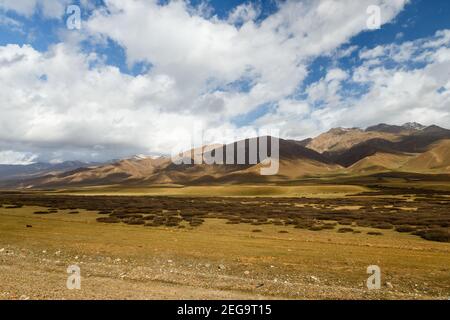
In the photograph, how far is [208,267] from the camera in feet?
67.7

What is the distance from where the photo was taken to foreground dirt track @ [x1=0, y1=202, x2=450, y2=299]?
588 inches

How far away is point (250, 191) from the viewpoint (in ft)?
473

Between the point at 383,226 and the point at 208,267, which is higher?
the point at 208,267

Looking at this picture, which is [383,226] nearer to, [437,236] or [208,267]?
[437,236]

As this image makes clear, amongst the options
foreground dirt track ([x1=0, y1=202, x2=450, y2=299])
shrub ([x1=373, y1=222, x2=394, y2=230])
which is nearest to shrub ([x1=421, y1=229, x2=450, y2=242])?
foreground dirt track ([x1=0, y1=202, x2=450, y2=299])

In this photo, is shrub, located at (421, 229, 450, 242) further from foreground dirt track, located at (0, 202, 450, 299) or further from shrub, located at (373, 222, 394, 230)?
shrub, located at (373, 222, 394, 230)

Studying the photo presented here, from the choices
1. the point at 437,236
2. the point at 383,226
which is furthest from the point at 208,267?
the point at 383,226

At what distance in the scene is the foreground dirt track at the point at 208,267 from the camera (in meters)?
14.9

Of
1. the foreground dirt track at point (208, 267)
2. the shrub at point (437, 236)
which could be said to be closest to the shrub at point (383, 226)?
the shrub at point (437, 236)

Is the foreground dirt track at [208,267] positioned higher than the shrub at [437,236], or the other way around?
the foreground dirt track at [208,267]

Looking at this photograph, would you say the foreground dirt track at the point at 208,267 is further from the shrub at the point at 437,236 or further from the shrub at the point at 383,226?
the shrub at the point at 383,226

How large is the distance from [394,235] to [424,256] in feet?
49.6

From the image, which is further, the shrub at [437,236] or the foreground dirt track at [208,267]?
the shrub at [437,236]
